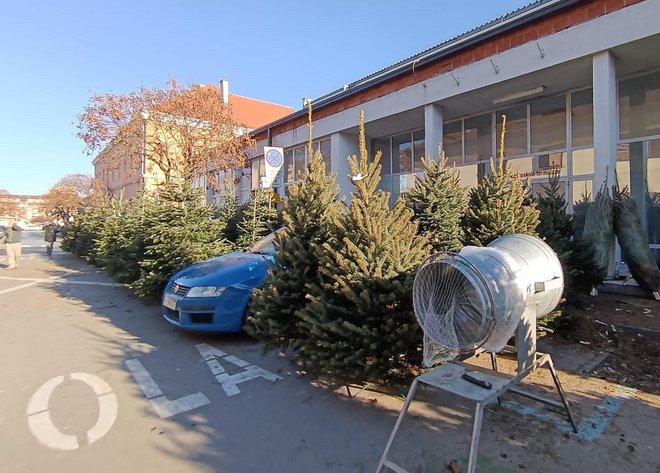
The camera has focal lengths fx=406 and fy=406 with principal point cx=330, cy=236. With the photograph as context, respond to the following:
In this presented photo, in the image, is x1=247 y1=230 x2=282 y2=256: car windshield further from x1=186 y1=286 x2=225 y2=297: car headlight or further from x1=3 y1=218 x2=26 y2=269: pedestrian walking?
x1=3 y1=218 x2=26 y2=269: pedestrian walking

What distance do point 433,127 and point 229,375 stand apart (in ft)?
33.9

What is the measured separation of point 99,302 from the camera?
8.84m

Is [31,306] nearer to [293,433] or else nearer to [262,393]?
[262,393]

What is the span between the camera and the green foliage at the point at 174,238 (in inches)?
307

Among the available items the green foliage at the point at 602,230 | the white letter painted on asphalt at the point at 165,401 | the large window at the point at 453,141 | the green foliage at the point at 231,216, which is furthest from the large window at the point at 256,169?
the white letter painted on asphalt at the point at 165,401

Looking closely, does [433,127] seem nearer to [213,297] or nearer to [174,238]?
[174,238]

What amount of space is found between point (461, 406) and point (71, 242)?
67.8 feet

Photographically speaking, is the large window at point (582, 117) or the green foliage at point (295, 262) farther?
the large window at point (582, 117)

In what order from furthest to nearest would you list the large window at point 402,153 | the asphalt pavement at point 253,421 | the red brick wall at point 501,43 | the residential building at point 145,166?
the residential building at point 145,166 < the large window at point 402,153 < the red brick wall at point 501,43 < the asphalt pavement at point 253,421

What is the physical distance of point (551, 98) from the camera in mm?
11367

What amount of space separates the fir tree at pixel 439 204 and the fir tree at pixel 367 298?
6.94ft

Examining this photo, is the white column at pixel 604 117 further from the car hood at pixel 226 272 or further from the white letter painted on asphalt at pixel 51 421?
the white letter painted on asphalt at pixel 51 421

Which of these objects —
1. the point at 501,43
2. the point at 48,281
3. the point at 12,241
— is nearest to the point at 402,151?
the point at 501,43

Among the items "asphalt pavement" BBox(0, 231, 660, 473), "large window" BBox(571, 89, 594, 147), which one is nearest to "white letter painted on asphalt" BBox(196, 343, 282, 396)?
"asphalt pavement" BBox(0, 231, 660, 473)
